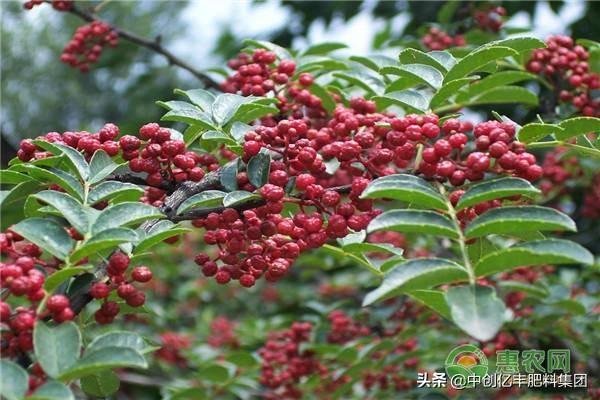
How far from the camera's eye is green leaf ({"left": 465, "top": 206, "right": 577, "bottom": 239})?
1234 millimetres

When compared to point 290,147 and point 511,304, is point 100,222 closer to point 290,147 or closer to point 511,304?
point 290,147

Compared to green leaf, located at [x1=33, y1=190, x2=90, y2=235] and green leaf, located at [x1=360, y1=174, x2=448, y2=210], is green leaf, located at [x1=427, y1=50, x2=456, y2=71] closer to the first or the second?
A: green leaf, located at [x1=360, y1=174, x2=448, y2=210]

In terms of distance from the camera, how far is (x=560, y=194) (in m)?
3.72

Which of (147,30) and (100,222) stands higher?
(147,30)

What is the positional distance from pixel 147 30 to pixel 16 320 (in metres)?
18.8

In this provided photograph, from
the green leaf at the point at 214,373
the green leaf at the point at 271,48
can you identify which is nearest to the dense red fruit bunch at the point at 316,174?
the green leaf at the point at 271,48

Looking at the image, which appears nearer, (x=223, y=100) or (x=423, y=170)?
(x=423, y=170)

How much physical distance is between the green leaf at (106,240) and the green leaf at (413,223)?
411 mm

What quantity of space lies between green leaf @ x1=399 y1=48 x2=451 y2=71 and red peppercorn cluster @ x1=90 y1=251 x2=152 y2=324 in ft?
2.81

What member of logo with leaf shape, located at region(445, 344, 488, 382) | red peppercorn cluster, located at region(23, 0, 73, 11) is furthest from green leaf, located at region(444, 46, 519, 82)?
red peppercorn cluster, located at region(23, 0, 73, 11)

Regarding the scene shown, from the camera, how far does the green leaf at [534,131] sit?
153 cm

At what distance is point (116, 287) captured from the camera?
57.1 inches

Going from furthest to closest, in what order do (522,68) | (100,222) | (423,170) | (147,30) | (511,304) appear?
(147,30) < (511,304) < (522,68) < (423,170) < (100,222)

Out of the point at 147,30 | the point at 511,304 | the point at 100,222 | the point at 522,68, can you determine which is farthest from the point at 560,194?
the point at 147,30
